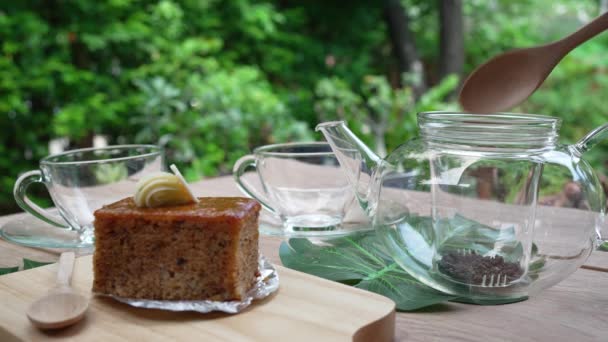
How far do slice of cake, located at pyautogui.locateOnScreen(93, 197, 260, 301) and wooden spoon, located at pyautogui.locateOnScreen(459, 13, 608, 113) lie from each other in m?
0.38

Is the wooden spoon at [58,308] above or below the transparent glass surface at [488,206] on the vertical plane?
below

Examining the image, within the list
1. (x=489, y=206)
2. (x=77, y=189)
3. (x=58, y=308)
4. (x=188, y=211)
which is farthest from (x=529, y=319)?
(x=77, y=189)

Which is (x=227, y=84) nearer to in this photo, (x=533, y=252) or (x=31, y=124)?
(x=31, y=124)

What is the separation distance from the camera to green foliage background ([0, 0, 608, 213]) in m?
2.97

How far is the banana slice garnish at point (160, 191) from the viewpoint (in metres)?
0.72

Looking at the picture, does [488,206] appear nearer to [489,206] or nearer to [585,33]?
[489,206]

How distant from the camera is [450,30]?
4.29m

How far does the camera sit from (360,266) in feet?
2.76

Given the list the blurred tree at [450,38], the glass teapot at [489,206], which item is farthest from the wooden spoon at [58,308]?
the blurred tree at [450,38]

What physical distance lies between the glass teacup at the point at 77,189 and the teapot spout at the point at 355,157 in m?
0.34

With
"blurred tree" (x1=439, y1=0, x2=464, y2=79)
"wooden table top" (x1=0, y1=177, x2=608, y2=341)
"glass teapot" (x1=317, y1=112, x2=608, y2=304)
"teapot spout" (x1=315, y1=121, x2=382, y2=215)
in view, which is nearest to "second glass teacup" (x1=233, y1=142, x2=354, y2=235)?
"teapot spout" (x1=315, y1=121, x2=382, y2=215)

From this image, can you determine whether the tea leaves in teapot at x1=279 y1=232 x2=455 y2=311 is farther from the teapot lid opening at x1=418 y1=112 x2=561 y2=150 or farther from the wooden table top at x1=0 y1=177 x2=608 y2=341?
the teapot lid opening at x1=418 y1=112 x2=561 y2=150

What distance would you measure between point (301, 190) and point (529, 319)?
1.55ft

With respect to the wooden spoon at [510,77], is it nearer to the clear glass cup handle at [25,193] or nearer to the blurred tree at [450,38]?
the clear glass cup handle at [25,193]
